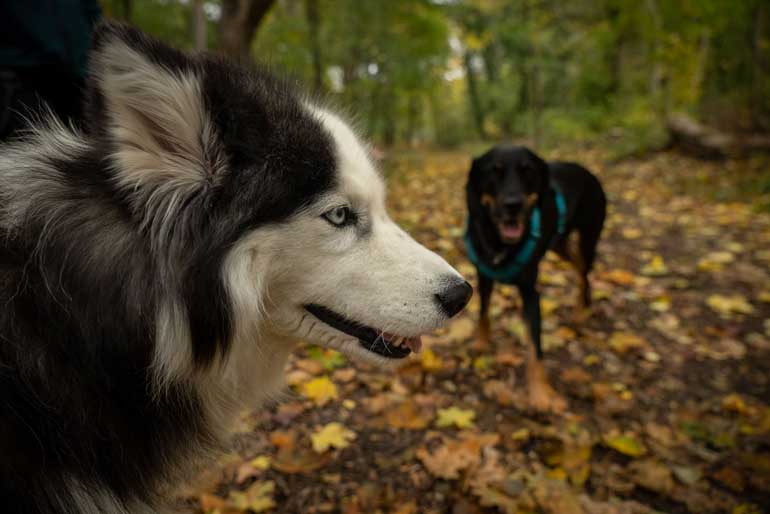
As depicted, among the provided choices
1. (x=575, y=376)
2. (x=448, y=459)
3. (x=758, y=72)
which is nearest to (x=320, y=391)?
(x=448, y=459)

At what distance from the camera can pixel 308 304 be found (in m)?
1.55

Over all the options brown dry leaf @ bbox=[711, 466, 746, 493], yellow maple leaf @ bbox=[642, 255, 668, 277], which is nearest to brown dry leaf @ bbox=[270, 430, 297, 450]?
brown dry leaf @ bbox=[711, 466, 746, 493]

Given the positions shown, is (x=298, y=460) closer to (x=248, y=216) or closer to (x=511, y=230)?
(x=248, y=216)

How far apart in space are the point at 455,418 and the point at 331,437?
797 millimetres

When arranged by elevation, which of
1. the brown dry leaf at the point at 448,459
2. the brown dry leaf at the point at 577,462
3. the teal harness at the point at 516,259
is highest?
the teal harness at the point at 516,259

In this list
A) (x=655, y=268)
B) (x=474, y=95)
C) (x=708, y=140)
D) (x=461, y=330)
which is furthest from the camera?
(x=474, y=95)

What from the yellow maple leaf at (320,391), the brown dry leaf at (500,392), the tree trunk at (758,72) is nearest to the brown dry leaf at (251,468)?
the yellow maple leaf at (320,391)

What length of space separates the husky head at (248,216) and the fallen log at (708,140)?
32.9 feet

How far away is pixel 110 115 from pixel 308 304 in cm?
79

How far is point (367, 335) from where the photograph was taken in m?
1.63

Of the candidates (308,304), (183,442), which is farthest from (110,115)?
(183,442)

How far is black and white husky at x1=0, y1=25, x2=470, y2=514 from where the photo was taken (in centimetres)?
118

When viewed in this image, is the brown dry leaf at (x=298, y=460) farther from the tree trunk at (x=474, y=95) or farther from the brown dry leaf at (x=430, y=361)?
the tree trunk at (x=474, y=95)

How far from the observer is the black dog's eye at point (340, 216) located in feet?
4.90
